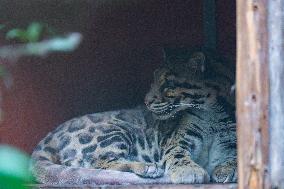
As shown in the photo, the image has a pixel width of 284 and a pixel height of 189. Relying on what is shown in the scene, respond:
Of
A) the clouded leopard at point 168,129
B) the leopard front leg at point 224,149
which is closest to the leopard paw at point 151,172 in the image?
the clouded leopard at point 168,129

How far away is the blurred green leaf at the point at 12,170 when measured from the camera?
2.72 feet

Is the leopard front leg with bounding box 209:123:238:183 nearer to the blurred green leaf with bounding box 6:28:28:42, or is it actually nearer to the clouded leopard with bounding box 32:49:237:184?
the clouded leopard with bounding box 32:49:237:184

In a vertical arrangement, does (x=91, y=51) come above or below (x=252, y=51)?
above

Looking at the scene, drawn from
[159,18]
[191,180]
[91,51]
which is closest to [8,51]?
[91,51]

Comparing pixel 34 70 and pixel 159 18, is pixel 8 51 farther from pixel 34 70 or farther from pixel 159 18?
pixel 159 18

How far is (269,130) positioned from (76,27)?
1.65 metres

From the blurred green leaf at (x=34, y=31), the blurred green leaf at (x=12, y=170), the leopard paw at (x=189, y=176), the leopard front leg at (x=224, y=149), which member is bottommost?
the blurred green leaf at (x=12, y=170)

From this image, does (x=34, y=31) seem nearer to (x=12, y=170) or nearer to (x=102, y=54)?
(x=102, y=54)

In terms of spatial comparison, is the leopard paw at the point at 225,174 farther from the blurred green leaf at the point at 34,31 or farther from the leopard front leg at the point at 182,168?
the blurred green leaf at the point at 34,31

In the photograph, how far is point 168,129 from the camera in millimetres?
2971

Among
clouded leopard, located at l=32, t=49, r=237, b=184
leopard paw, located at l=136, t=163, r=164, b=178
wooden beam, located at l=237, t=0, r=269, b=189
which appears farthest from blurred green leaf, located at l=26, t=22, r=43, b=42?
wooden beam, located at l=237, t=0, r=269, b=189

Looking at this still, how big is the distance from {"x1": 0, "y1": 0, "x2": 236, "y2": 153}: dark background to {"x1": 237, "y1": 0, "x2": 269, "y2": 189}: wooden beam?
1484mm

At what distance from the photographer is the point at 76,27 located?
3172 millimetres

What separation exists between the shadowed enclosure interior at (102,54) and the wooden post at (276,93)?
1.45 metres
